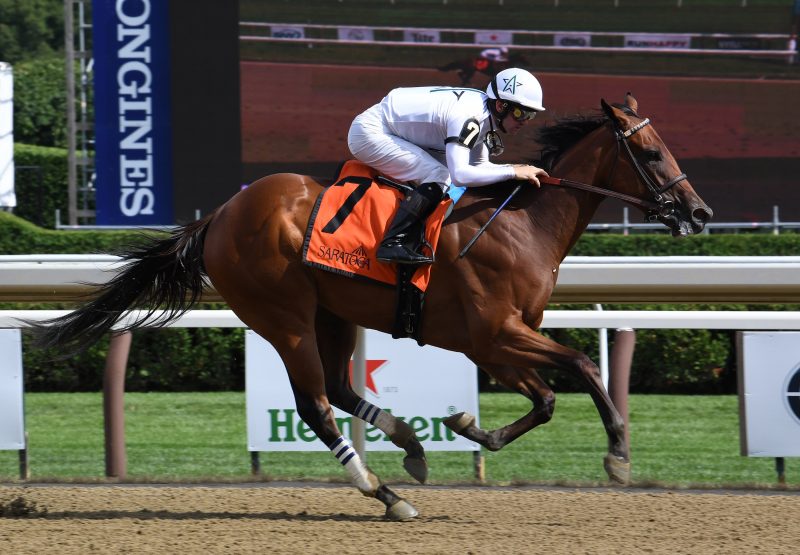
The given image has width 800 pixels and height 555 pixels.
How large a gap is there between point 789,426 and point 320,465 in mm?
2399

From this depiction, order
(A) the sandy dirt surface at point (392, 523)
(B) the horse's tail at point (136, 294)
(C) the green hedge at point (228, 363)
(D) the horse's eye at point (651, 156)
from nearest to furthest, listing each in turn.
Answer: (A) the sandy dirt surface at point (392, 523) → (D) the horse's eye at point (651, 156) → (B) the horse's tail at point (136, 294) → (C) the green hedge at point (228, 363)

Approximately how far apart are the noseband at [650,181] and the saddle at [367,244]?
0.77 meters

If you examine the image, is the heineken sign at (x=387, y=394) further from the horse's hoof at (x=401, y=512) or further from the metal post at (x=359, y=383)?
the horse's hoof at (x=401, y=512)

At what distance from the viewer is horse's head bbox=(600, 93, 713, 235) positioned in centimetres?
504

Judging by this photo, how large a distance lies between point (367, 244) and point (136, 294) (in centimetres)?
120

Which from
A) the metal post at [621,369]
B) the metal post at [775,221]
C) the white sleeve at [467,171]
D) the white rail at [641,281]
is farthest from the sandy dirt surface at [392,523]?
the metal post at [775,221]

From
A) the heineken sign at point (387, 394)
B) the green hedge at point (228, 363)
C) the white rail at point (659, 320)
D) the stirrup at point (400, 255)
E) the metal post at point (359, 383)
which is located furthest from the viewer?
the green hedge at point (228, 363)

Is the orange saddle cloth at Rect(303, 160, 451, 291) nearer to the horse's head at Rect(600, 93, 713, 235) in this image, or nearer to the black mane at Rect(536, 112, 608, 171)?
the black mane at Rect(536, 112, 608, 171)

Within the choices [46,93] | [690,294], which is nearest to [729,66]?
[690,294]

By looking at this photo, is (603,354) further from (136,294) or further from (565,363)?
(136,294)

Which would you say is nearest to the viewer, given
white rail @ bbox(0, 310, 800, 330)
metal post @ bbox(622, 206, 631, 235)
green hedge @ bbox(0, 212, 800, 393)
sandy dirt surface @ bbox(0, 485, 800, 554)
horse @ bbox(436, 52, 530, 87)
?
sandy dirt surface @ bbox(0, 485, 800, 554)

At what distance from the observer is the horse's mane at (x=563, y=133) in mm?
5285

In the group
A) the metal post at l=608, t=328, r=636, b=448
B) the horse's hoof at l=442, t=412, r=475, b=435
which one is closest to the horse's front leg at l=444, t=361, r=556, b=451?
the horse's hoof at l=442, t=412, r=475, b=435

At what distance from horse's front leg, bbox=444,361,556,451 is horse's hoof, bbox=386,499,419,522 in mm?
374
